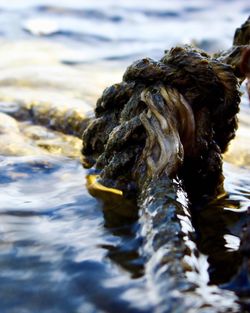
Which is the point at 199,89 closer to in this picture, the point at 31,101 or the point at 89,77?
the point at 31,101

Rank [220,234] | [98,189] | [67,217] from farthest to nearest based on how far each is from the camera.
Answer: [98,189] → [67,217] → [220,234]

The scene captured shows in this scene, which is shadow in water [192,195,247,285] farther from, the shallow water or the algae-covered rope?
the algae-covered rope

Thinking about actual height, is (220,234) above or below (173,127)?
below

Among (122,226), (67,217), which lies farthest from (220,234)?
(67,217)

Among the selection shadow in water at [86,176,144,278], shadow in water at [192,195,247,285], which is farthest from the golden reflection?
shadow in water at [192,195,247,285]

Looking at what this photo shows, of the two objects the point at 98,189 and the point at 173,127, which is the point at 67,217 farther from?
the point at 173,127

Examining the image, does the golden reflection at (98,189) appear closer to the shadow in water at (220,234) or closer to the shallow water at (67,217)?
the shallow water at (67,217)

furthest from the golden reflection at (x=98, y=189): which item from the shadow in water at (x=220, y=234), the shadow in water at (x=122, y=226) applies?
the shadow in water at (x=220, y=234)

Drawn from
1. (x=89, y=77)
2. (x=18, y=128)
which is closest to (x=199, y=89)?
(x=18, y=128)

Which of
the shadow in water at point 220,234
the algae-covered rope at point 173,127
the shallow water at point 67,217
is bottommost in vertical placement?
the shallow water at point 67,217

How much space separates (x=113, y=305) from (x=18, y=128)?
88.6 inches

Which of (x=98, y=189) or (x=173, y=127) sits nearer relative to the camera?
(x=173, y=127)

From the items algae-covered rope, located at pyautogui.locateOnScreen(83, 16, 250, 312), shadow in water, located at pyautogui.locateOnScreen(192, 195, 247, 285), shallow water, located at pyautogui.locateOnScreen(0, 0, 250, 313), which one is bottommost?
shallow water, located at pyautogui.locateOnScreen(0, 0, 250, 313)

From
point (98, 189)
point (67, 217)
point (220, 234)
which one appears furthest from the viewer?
point (98, 189)
